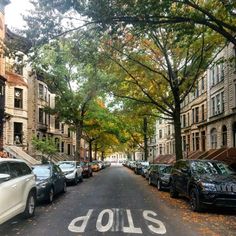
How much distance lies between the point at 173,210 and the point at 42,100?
3685 cm

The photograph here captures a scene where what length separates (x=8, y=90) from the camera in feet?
127

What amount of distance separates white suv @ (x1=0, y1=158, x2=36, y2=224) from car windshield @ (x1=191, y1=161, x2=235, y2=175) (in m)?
6.23

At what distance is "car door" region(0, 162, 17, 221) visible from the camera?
9055mm

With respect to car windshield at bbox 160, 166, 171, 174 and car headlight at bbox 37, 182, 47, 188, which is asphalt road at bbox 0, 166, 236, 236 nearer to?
car headlight at bbox 37, 182, 47, 188

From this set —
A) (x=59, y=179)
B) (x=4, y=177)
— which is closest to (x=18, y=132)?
(x=59, y=179)

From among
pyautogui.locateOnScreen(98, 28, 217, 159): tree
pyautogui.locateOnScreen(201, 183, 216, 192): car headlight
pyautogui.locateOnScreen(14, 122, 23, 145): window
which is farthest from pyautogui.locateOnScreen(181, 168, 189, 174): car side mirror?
pyautogui.locateOnScreen(14, 122, 23, 145): window

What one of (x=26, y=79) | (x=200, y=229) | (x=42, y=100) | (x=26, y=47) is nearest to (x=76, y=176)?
(x=26, y=47)

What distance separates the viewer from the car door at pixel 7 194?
356 inches

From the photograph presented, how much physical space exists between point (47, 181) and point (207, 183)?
5.80 m

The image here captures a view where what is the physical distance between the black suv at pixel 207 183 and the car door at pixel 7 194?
610cm

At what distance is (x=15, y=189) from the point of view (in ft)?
32.8

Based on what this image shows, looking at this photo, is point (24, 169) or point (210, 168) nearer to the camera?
point (24, 169)

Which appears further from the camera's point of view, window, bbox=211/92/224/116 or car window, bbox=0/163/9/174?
window, bbox=211/92/224/116

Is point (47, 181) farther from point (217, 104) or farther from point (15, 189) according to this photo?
point (217, 104)
